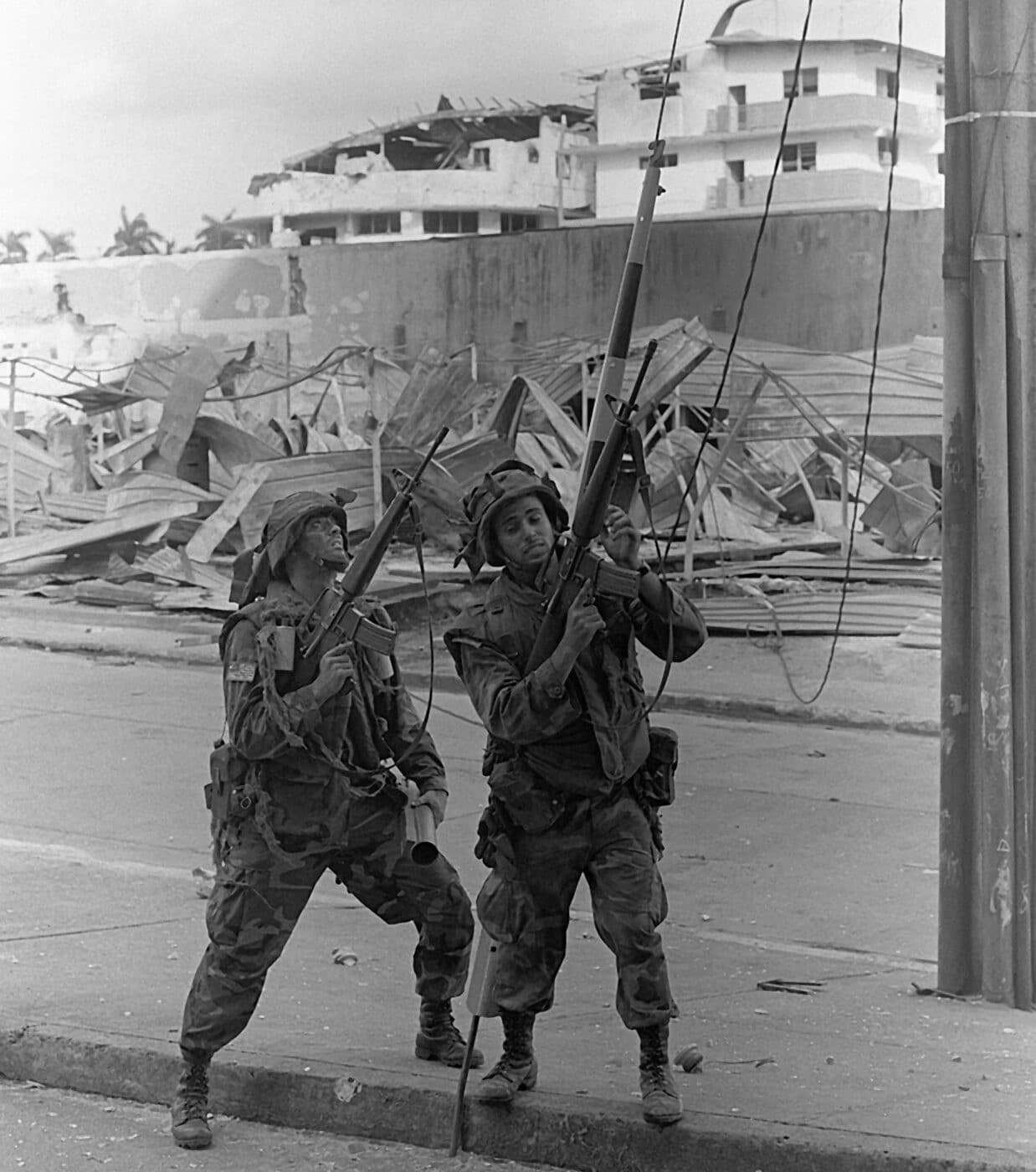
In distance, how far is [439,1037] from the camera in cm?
484

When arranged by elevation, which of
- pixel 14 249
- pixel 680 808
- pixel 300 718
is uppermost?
pixel 14 249

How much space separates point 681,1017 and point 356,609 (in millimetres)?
1721

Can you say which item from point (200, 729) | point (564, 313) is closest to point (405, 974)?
point (200, 729)

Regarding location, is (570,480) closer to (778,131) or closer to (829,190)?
(829,190)

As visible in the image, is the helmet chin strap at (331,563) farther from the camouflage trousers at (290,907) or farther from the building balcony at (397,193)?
the building balcony at (397,193)

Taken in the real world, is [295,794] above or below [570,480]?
below

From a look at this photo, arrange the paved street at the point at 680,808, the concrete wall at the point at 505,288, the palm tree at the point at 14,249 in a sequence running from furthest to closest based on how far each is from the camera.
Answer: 1. the palm tree at the point at 14,249
2. the concrete wall at the point at 505,288
3. the paved street at the point at 680,808

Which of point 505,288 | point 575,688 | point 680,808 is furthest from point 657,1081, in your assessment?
point 505,288

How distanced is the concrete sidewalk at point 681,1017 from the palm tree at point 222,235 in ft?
120

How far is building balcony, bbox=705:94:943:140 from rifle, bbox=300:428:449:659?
139 feet

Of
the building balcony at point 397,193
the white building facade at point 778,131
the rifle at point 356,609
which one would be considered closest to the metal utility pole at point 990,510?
the rifle at point 356,609

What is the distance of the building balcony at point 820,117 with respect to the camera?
45719 mm

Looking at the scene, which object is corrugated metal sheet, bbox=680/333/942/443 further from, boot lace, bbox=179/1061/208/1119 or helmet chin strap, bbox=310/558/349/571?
boot lace, bbox=179/1061/208/1119

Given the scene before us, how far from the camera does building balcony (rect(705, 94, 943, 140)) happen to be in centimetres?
4572
